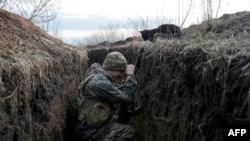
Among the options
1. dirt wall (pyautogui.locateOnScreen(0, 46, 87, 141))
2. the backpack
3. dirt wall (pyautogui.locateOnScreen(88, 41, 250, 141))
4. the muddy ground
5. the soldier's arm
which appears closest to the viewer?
dirt wall (pyautogui.locateOnScreen(88, 41, 250, 141))

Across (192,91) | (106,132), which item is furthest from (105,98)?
(192,91)

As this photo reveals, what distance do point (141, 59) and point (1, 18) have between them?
9.78ft

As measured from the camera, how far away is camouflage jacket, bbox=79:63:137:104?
479cm

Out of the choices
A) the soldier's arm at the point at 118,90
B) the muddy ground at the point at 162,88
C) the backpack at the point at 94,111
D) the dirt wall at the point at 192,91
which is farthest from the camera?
the backpack at the point at 94,111

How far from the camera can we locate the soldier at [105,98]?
15.9 ft

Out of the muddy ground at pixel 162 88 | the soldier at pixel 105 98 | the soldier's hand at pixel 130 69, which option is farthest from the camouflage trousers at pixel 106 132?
the soldier's hand at pixel 130 69

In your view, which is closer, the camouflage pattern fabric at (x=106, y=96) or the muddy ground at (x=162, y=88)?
the muddy ground at (x=162, y=88)

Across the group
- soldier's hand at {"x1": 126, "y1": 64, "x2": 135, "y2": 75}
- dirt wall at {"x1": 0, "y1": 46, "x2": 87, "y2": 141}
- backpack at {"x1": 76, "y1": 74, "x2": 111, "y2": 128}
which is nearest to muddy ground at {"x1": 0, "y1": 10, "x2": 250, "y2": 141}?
dirt wall at {"x1": 0, "y1": 46, "x2": 87, "y2": 141}

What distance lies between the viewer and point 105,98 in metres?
4.88

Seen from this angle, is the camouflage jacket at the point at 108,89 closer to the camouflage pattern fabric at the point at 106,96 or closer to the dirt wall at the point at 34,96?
the camouflage pattern fabric at the point at 106,96

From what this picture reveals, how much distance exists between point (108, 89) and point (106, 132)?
680 mm

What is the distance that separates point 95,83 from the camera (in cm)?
486

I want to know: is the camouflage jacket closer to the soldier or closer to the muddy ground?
the soldier

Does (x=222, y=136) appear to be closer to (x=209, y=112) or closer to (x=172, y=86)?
(x=209, y=112)
